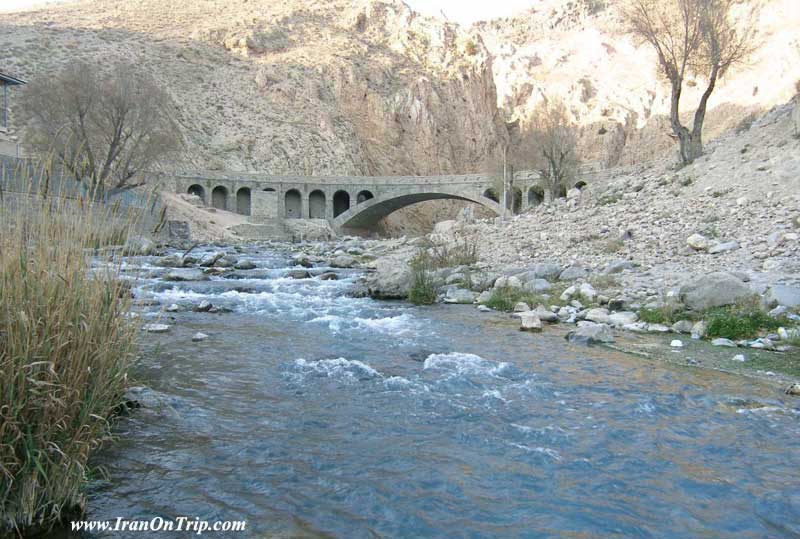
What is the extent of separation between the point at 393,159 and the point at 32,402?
250 feet

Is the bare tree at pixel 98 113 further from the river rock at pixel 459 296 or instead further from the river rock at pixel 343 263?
the river rock at pixel 459 296

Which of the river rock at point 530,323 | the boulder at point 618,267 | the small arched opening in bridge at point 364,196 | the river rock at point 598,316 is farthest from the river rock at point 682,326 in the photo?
the small arched opening in bridge at point 364,196

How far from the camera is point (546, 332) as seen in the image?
9008 millimetres

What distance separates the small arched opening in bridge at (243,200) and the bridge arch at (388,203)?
395 inches

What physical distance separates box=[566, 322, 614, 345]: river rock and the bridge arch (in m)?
46.0

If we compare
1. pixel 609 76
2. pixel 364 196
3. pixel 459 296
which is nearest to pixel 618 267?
pixel 459 296

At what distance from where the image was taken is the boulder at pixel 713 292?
866cm

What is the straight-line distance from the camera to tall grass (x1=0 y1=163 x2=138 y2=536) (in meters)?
2.79

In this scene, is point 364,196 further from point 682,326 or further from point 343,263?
point 682,326

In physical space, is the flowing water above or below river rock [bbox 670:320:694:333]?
below

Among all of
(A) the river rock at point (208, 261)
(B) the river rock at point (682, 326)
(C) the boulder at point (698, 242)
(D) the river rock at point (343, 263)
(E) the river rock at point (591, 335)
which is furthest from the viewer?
(D) the river rock at point (343, 263)

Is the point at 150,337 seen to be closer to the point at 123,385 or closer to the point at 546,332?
the point at 123,385

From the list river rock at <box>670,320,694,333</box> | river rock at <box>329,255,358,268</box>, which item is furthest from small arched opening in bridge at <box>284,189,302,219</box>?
river rock at <box>670,320,694,333</box>

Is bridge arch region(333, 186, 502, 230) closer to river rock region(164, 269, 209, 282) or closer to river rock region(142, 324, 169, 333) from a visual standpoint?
river rock region(164, 269, 209, 282)
